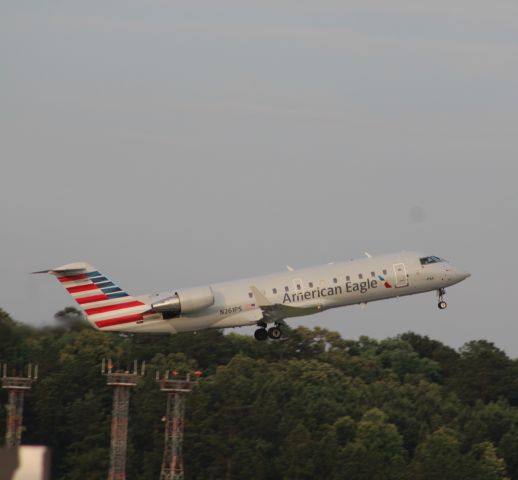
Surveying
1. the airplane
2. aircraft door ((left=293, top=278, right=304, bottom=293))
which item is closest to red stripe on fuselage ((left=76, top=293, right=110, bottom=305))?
the airplane

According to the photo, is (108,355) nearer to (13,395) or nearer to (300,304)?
(13,395)

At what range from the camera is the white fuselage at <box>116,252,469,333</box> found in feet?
156

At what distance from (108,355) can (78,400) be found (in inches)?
200

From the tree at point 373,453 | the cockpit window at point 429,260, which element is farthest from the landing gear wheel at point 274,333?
the tree at point 373,453

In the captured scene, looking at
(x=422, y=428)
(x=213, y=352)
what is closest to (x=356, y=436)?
(x=422, y=428)

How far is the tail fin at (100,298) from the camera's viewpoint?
4731 cm

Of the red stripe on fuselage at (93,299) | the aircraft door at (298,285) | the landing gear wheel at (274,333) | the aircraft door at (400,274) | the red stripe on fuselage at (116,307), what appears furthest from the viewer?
the aircraft door at (400,274)

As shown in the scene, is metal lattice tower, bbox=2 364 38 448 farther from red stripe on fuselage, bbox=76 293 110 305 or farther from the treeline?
red stripe on fuselage, bbox=76 293 110 305

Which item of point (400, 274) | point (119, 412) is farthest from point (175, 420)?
point (400, 274)

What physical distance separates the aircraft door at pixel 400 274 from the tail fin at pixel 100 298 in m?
9.81

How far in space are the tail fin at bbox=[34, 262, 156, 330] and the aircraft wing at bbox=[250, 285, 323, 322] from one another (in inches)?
160

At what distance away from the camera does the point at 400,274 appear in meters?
49.2

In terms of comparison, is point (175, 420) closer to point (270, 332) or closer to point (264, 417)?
point (270, 332)

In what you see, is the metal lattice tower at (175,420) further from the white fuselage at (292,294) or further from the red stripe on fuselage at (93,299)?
the red stripe on fuselage at (93,299)
